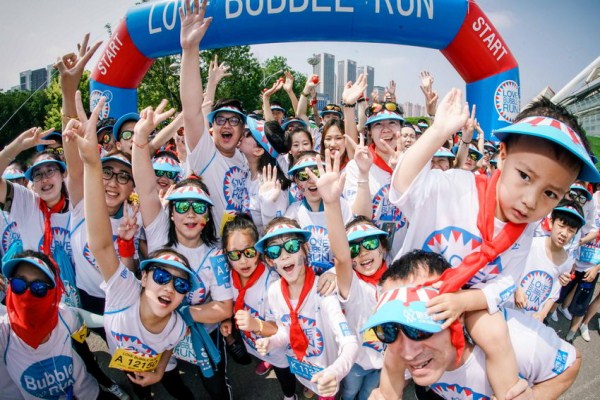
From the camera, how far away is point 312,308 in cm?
241

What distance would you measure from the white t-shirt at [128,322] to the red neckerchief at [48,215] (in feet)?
3.43

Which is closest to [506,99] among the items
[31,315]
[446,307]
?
[446,307]

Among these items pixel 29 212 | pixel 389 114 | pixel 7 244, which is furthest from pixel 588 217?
pixel 7 244

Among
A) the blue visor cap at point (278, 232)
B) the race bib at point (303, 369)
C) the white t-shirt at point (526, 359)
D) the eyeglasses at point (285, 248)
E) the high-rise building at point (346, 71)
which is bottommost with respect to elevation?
the white t-shirt at point (526, 359)

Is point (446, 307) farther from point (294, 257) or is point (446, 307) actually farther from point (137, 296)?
point (137, 296)

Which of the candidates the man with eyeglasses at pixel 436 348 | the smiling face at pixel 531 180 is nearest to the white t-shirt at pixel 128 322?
the man with eyeglasses at pixel 436 348

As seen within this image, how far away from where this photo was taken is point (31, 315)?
2252 millimetres

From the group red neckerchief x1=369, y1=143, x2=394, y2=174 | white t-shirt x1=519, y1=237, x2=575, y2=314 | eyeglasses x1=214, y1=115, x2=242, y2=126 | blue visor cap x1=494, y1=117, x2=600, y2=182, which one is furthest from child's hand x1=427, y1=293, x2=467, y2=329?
eyeglasses x1=214, y1=115, x2=242, y2=126

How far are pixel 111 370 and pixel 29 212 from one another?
5.90 feet

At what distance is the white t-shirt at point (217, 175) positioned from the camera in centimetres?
313

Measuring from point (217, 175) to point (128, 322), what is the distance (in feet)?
4.92

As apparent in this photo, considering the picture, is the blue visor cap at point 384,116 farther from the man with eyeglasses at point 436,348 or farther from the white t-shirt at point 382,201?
the man with eyeglasses at point 436,348

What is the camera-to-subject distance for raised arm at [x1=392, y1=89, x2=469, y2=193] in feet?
4.67

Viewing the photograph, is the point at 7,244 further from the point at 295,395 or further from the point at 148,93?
the point at 148,93
